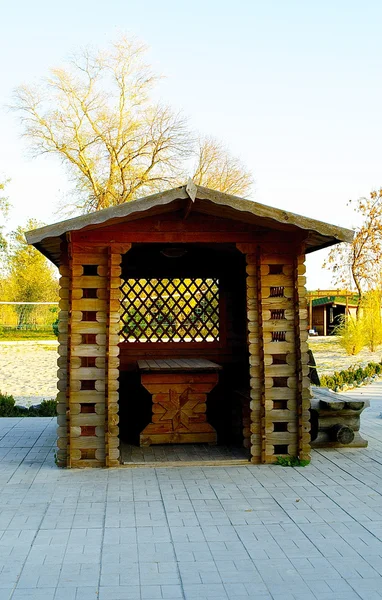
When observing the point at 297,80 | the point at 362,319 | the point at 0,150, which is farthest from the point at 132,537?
the point at 0,150

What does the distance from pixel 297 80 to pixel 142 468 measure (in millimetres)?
8890

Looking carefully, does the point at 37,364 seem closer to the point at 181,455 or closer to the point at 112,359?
the point at 181,455

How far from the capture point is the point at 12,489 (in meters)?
4.98

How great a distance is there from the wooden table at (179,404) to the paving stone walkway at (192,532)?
2.99 feet

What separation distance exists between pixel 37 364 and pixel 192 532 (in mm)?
15103

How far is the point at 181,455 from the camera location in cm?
618

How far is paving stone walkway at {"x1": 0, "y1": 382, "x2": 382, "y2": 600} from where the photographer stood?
3.17 metres

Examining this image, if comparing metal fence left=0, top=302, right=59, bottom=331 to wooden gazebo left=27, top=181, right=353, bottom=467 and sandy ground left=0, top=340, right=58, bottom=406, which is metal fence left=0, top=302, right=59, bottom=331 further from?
wooden gazebo left=27, top=181, right=353, bottom=467

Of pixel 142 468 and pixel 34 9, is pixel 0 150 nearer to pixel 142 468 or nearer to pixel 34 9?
pixel 34 9

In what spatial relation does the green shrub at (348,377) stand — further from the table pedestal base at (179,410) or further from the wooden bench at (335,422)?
the table pedestal base at (179,410)

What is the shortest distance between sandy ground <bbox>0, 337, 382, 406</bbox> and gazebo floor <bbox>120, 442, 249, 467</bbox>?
4734 mm

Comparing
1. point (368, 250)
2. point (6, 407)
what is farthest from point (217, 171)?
point (6, 407)

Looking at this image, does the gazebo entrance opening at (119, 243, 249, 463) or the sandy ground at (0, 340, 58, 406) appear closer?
the gazebo entrance opening at (119, 243, 249, 463)

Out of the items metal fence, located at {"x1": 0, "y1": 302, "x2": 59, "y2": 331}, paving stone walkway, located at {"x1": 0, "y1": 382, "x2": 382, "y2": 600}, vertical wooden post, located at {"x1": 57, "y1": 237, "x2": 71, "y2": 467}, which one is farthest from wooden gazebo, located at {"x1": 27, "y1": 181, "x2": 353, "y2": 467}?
metal fence, located at {"x1": 0, "y1": 302, "x2": 59, "y2": 331}
